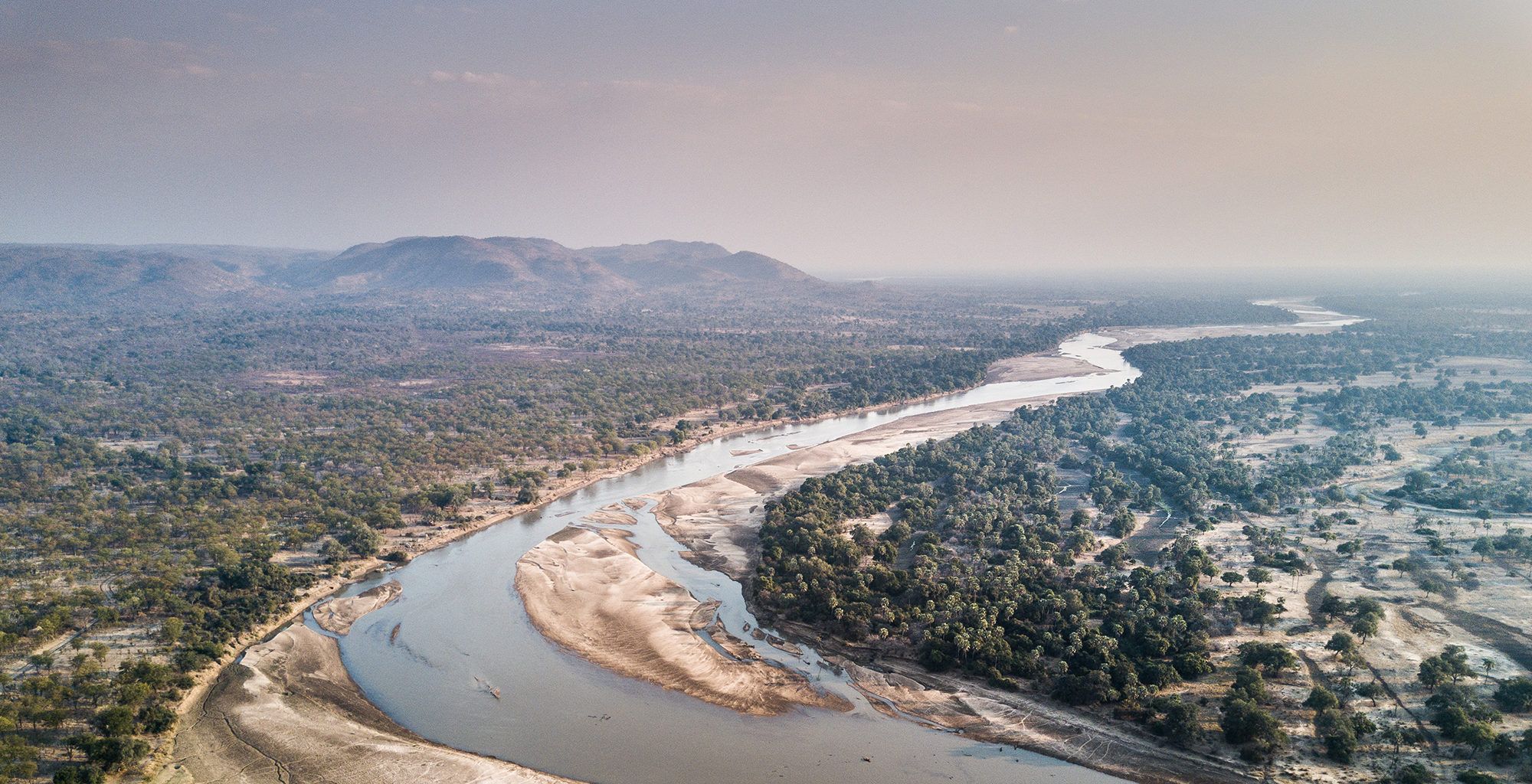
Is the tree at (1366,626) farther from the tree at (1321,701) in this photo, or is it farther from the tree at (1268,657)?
the tree at (1321,701)

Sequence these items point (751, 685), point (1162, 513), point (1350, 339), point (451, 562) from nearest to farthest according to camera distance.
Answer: point (751, 685), point (451, 562), point (1162, 513), point (1350, 339)

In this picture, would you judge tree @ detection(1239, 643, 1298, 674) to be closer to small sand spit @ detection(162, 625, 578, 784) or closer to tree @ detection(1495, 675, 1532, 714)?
tree @ detection(1495, 675, 1532, 714)

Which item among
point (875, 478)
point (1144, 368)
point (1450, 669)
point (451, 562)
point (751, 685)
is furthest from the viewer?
point (1144, 368)

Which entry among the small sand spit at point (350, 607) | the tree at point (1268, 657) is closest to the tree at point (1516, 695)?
the tree at point (1268, 657)

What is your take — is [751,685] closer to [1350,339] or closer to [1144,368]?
[1144,368]

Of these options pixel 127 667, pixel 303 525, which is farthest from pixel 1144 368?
pixel 127 667

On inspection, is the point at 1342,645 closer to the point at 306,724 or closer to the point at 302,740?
the point at 302,740
